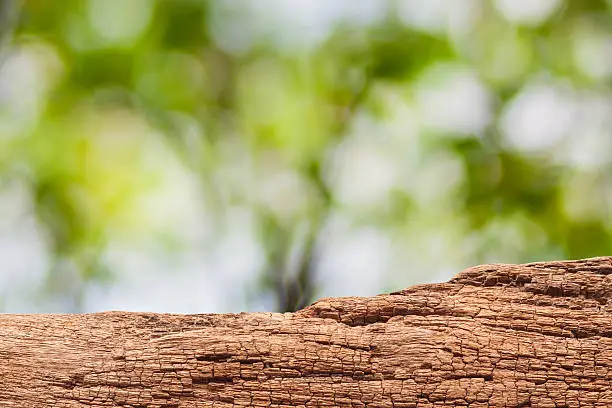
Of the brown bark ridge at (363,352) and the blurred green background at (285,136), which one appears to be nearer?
the brown bark ridge at (363,352)

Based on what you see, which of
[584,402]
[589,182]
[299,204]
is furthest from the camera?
[299,204]

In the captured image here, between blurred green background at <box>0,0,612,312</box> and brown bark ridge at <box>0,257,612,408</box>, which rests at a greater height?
blurred green background at <box>0,0,612,312</box>

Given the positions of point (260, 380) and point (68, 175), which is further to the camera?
point (68, 175)

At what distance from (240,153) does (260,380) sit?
12.2 feet

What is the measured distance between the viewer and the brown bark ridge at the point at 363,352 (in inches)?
37.9

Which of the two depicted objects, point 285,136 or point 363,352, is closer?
point 363,352

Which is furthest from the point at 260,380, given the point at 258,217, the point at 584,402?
the point at 258,217

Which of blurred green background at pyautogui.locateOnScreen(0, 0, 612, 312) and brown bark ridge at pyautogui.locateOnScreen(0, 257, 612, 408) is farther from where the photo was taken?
blurred green background at pyautogui.locateOnScreen(0, 0, 612, 312)

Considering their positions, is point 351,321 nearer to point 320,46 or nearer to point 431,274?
point 431,274

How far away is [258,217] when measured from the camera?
4.41 m

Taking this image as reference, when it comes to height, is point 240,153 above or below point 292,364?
above

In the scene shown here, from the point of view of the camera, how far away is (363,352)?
982 mm

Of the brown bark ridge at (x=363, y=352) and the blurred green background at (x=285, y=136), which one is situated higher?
the blurred green background at (x=285, y=136)

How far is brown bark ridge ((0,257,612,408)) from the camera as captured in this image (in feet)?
3.16
